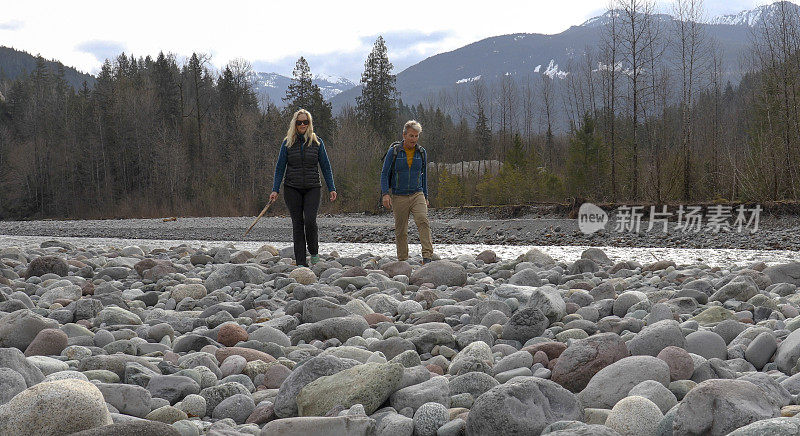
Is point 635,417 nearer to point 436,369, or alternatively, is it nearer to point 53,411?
point 436,369

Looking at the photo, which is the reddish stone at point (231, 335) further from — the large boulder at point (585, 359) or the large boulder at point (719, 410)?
the large boulder at point (719, 410)

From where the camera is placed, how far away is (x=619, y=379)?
9.29 ft

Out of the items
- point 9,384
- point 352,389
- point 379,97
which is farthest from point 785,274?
point 379,97

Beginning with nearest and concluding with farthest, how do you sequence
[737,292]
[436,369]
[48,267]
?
1. [436,369]
2. [737,292]
3. [48,267]

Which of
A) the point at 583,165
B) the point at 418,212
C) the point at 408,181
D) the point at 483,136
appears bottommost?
the point at 418,212

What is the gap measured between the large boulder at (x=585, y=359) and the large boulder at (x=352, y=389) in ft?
2.73

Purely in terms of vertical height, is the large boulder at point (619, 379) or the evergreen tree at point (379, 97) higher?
the evergreen tree at point (379, 97)

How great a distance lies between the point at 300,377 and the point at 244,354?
923 millimetres

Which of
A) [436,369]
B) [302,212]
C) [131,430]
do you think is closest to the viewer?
[131,430]

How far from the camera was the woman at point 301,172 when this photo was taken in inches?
303

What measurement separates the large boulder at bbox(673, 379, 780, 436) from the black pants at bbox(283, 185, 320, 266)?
5.93 m

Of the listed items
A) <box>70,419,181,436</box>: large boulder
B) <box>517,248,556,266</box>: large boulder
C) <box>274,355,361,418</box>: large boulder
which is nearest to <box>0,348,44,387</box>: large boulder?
<box>70,419,181,436</box>: large boulder

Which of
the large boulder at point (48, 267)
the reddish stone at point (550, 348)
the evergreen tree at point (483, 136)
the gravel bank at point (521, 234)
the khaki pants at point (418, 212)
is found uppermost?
the evergreen tree at point (483, 136)

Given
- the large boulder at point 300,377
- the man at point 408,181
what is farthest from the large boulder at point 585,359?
the man at point 408,181
